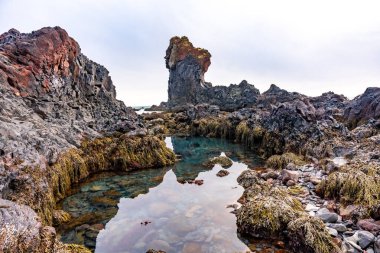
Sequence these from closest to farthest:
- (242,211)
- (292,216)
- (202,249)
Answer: (202,249)
(292,216)
(242,211)

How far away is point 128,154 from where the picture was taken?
2158 cm

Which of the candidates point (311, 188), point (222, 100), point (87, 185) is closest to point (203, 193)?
point (311, 188)

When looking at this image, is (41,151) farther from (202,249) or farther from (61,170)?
(202,249)

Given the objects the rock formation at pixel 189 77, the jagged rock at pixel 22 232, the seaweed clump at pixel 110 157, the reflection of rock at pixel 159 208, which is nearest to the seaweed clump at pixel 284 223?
the reflection of rock at pixel 159 208

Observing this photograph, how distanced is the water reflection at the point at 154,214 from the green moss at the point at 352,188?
170 inches

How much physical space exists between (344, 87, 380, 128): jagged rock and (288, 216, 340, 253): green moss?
75.3 ft

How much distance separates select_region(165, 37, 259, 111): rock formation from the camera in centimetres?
9556

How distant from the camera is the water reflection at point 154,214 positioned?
9.22m

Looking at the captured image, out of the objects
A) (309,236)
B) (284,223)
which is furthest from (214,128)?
(309,236)

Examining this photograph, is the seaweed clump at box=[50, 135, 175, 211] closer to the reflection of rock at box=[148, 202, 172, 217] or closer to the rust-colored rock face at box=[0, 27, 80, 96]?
the reflection of rock at box=[148, 202, 172, 217]

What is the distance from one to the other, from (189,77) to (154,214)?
94.3m

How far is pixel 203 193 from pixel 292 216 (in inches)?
240

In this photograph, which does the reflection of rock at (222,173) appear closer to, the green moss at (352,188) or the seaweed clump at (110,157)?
the seaweed clump at (110,157)

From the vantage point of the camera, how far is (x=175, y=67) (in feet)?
362
